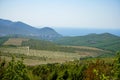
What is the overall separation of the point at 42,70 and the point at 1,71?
6012 cm

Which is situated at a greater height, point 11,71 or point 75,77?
point 11,71

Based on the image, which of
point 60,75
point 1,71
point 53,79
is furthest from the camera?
point 53,79

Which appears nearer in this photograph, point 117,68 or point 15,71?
point 117,68

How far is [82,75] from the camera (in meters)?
70.9

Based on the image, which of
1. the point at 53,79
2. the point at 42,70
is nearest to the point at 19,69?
the point at 53,79

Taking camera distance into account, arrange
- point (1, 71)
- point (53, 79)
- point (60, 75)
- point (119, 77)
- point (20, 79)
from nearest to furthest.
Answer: point (119, 77)
point (20, 79)
point (1, 71)
point (60, 75)
point (53, 79)

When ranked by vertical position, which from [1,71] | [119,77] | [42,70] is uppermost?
[119,77]

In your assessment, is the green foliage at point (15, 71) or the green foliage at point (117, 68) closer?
the green foliage at point (117, 68)

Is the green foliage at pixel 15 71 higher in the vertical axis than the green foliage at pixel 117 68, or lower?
lower

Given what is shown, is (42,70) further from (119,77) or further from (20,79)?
(119,77)

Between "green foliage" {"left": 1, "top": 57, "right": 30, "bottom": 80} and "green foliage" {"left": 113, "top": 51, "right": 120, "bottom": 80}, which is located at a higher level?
"green foliage" {"left": 113, "top": 51, "right": 120, "bottom": 80}

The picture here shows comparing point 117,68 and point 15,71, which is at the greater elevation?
point 117,68

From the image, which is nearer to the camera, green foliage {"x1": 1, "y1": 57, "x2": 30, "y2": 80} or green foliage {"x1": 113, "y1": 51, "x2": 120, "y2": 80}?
green foliage {"x1": 113, "y1": 51, "x2": 120, "y2": 80}

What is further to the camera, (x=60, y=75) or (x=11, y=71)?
(x=60, y=75)
